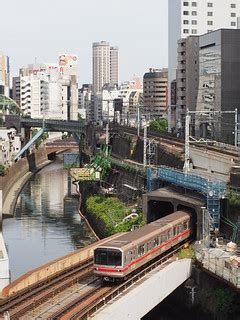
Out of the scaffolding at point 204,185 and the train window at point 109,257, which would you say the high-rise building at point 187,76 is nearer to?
the scaffolding at point 204,185

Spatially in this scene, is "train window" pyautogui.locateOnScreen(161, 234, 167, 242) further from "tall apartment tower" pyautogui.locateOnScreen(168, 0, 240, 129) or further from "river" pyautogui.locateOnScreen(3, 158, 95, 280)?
"tall apartment tower" pyautogui.locateOnScreen(168, 0, 240, 129)

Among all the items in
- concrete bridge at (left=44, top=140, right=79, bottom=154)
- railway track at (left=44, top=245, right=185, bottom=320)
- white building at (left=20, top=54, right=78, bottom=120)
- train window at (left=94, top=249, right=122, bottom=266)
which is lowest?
concrete bridge at (left=44, top=140, right=79, bottom=154)

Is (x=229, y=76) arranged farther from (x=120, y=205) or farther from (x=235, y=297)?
(x=235, y=297)

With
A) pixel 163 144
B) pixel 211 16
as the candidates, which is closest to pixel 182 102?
pixel 211 16

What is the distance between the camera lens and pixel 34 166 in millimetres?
98938

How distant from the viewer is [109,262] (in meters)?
25.5

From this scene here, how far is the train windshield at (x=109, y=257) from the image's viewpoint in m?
25.3

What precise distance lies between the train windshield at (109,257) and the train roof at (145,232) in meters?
0.34

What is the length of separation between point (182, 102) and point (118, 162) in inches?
1229

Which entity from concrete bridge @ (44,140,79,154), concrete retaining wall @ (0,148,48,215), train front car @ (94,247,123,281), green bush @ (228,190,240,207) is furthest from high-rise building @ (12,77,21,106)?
train front car @ (94,247,123,281)

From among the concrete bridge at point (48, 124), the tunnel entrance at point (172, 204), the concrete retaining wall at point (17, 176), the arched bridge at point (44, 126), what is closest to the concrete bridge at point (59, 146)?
the concrete retaining wall at point (17, 176)

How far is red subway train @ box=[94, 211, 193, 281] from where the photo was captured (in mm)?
25438

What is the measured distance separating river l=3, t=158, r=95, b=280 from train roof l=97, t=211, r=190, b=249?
8794 millimetres

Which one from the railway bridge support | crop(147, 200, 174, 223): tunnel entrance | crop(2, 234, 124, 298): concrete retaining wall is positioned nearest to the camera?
the railway bridge support
